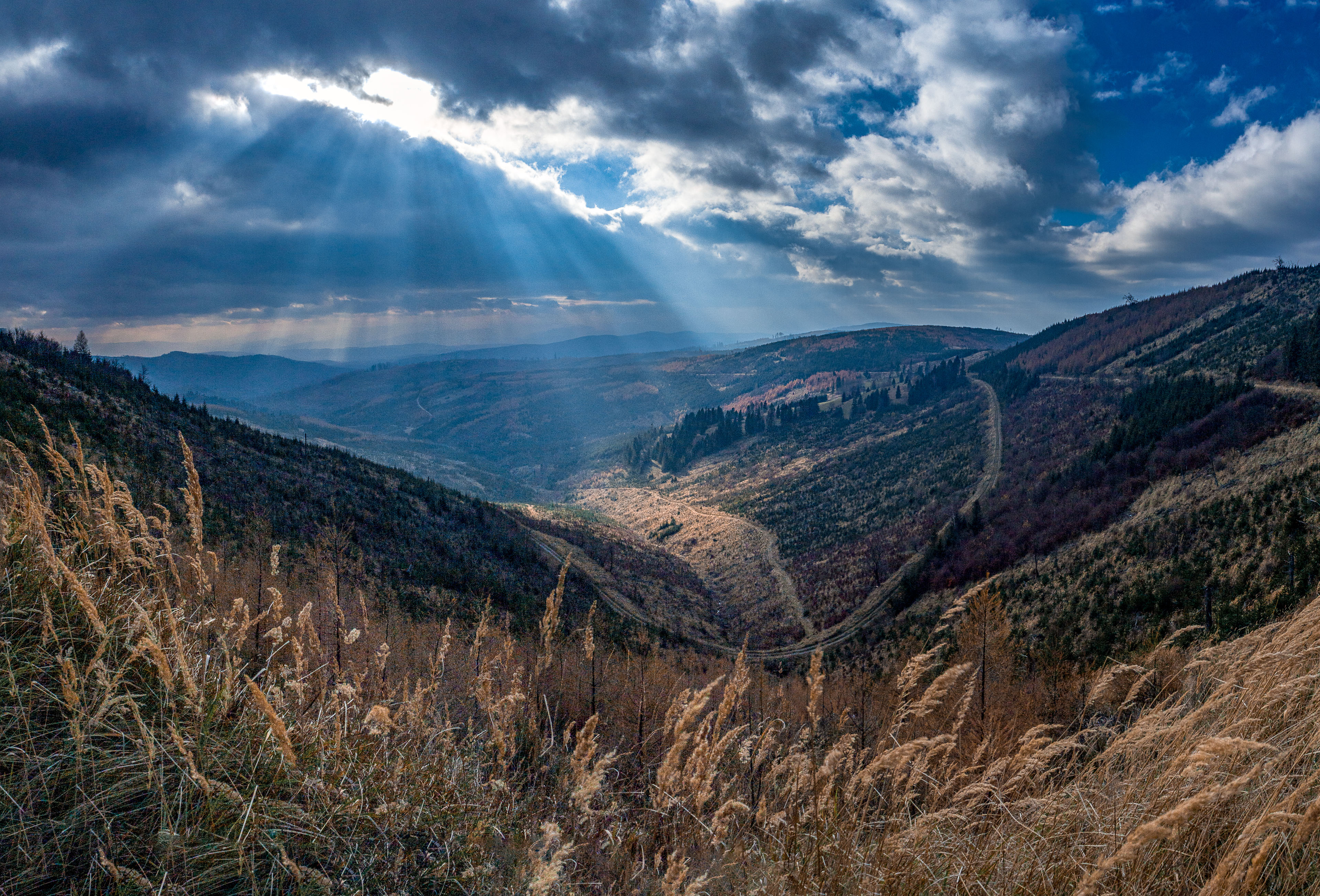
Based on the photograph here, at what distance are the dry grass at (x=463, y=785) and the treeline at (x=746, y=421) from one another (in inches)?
6047

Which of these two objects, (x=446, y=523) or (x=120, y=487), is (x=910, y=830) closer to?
(x=120, y=487)

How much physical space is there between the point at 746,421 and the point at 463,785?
169840mm

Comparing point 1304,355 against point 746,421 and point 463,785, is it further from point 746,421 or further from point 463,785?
point 746,421

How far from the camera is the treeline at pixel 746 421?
510 feet

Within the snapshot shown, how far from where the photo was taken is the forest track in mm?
42312

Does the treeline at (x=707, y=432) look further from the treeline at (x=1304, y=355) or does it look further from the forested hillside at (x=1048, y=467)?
the treeline at (x=1304, y=355)

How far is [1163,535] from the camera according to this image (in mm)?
30172

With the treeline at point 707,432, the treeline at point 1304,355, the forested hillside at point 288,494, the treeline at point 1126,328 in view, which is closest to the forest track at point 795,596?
the forested hillside at point 288,494

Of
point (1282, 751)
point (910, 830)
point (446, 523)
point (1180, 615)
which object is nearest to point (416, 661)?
point (910, 830)

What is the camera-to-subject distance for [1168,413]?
54.6 metres

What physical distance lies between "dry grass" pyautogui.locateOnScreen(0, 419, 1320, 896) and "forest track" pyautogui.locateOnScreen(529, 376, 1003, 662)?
33.3m

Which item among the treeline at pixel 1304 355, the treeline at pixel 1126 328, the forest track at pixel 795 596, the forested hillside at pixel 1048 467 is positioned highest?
the treeline at pixel 1126 328

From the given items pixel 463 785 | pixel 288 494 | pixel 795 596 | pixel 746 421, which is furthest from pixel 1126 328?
pixel 463 785

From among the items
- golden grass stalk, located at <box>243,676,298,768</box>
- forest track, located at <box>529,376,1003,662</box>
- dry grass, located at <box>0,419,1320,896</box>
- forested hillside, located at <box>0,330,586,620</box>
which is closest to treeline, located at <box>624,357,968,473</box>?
forest track, located at <box>529,376,1003,662</box>
